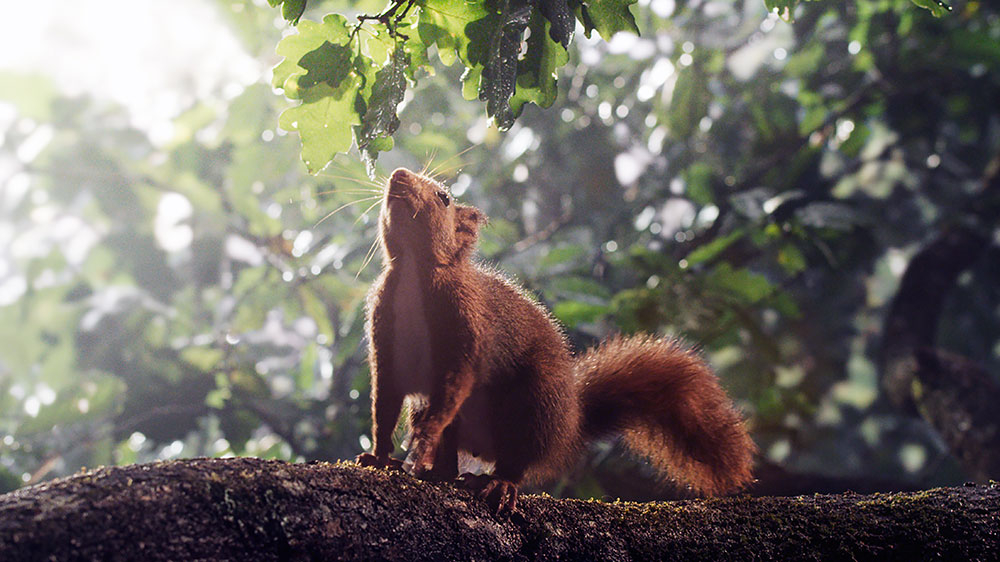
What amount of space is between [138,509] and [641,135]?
19.2 feet

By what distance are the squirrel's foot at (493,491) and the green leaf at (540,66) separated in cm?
109

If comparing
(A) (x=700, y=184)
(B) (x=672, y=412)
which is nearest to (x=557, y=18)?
(B) (x=672, y=412)

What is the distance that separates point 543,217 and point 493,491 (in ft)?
14.7

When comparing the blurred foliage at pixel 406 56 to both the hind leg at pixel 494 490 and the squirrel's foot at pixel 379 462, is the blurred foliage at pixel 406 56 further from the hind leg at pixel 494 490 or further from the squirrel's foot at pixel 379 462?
the hind leg at pixel 494 490

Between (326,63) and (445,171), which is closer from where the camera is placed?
(326,63)

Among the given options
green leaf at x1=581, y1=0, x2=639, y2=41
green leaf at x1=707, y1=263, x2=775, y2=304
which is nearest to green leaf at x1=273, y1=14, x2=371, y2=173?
green leaf at x1=581, y1=0, x2=639, y2=41

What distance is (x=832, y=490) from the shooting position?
441cm

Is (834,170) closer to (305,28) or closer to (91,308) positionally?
(305,28)

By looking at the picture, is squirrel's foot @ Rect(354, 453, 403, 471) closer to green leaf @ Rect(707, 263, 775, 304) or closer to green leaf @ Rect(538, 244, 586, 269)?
green leaf @ Rect(538, 244, 586, 269)

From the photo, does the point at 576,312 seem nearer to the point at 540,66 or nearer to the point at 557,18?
the point at 540,66

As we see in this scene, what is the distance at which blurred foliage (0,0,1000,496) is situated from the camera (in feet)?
13.8

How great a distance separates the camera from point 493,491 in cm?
202

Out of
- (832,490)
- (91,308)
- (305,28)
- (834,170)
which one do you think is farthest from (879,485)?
(91,308)

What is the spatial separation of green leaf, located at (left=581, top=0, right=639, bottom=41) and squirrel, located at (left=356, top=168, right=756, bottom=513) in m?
0.78
